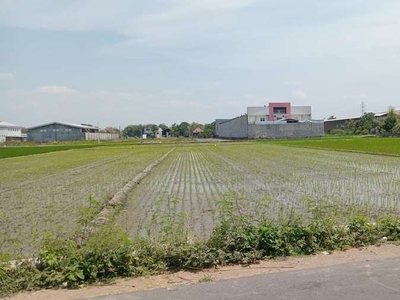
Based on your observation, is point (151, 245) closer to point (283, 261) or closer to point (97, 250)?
point (97, 250)

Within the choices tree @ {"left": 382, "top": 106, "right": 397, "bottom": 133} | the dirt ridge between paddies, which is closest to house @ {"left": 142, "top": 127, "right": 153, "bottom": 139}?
tree @ {"left": 382, "top": 106, "right": 397, "bottom": 133}

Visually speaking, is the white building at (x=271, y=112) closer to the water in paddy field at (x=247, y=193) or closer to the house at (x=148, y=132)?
the house at (x=148, y=132)

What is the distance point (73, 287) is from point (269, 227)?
8.84 feet

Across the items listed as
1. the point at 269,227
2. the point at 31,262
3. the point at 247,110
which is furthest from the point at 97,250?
the point at 247,110

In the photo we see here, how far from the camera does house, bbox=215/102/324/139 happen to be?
229 ft

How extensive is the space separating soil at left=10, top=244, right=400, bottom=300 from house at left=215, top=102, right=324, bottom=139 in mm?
65847

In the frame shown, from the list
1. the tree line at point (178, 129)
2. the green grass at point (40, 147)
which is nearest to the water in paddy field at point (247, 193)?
the green grass at point (40, 147)

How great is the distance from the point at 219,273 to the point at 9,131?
101897 mm

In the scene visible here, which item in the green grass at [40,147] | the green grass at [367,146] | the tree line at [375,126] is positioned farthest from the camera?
the tree line at [375,126]

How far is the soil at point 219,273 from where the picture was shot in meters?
3.77

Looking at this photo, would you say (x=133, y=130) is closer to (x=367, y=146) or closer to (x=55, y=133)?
(x=55, y=133)

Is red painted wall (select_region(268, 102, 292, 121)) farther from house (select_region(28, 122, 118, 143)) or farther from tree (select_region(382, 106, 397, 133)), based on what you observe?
house (select_region(28, 122, 118, 143))

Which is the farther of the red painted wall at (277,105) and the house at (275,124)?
the red painted wall at (277,105)

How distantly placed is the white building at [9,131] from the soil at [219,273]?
313 feet
